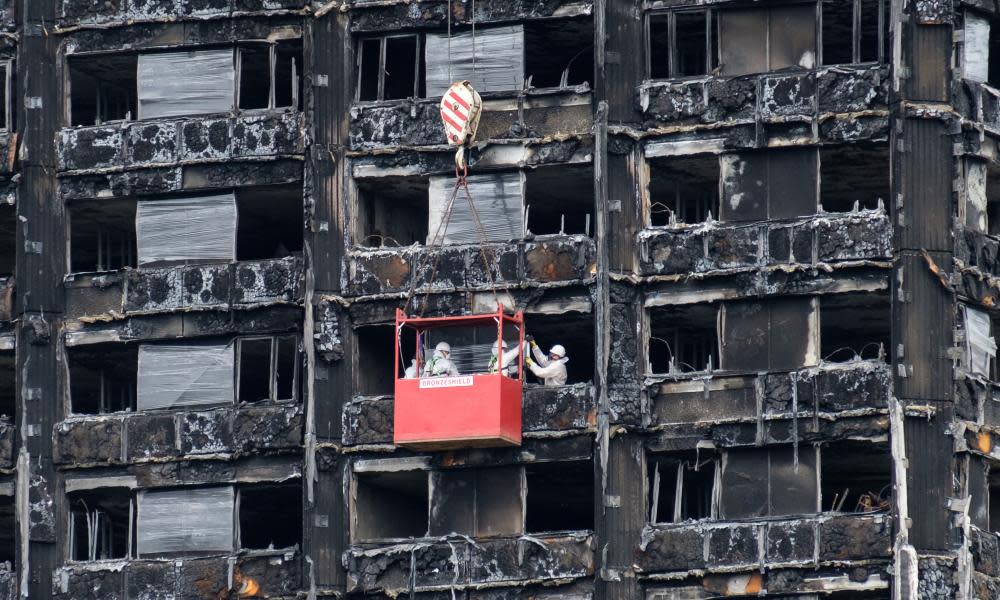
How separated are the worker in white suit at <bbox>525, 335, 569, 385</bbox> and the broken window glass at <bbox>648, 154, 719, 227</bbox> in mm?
4334

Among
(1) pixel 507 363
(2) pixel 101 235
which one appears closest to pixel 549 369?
(1) pixel 507 363

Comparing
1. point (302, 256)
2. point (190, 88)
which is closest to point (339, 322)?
point (302, 256)

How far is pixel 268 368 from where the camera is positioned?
3750 inches

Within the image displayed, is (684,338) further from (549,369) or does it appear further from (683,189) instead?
(549,369)

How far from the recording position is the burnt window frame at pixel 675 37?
9012cm

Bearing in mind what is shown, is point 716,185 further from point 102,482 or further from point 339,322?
point 102,482

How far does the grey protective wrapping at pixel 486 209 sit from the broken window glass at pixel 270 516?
26.7 ft

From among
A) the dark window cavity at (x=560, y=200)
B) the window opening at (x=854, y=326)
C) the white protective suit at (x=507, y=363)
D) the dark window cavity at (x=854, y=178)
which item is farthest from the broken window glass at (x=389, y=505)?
the dark window cavity at (x=854, y=178)

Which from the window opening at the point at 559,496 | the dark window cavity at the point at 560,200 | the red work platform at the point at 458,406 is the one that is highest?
the dark window cavity at the point at 560,200

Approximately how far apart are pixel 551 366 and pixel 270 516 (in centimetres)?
1142

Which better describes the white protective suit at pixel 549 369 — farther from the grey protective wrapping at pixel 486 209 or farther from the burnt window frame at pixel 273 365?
the burnt window frame at pixel 273 365

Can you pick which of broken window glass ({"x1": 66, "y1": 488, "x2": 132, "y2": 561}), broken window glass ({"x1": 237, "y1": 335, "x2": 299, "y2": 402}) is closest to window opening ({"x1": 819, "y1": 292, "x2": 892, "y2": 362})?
broken window glass ({"x1": 237, "y1": 335, "x2": 299, "y2": 402})

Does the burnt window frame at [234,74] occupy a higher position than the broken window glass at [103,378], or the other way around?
the burnt window frame at [234,74]

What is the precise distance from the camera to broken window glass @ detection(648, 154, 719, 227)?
295 ft
